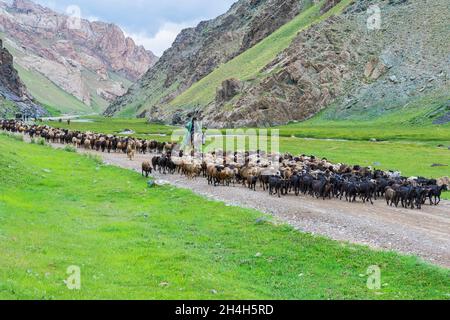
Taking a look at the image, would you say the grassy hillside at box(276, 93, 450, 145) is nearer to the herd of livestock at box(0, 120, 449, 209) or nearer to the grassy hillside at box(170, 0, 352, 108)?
the grassy hillside at box(170, 0, 352, 108)

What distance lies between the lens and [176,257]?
15.1 metres

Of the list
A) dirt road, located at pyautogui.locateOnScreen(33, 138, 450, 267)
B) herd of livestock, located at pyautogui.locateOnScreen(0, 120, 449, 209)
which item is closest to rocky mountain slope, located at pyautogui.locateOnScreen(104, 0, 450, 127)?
herd of livestock, located at pyautogui.locateOnScreen(0, 120, 449, 209)

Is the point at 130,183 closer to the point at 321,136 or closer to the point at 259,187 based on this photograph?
the point at 259,187

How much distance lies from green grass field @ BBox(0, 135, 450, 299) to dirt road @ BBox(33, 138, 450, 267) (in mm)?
1339

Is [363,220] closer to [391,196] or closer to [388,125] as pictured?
[391,196]

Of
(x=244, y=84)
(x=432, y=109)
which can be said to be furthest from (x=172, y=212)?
(x=244, y=84)

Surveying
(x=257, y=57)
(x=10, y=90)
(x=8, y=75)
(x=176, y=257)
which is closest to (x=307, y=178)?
(x=176, y=257)

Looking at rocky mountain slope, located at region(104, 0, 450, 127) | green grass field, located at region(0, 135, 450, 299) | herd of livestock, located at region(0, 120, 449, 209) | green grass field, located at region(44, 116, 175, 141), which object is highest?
rocky mountain slope, located at region(104, 0, 450, 127)

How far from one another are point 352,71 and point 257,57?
36.7 meters

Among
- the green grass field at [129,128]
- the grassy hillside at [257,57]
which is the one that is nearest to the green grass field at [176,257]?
the green grass field at [129,128]

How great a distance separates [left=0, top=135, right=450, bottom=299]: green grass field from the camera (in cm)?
1205

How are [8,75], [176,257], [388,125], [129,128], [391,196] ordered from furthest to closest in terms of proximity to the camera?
[8,75]
[129,128]
[388,125]
[391,196]
[176,257]

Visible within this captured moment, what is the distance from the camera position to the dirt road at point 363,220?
17236 millimetres

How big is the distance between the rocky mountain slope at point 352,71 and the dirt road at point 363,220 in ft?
260
